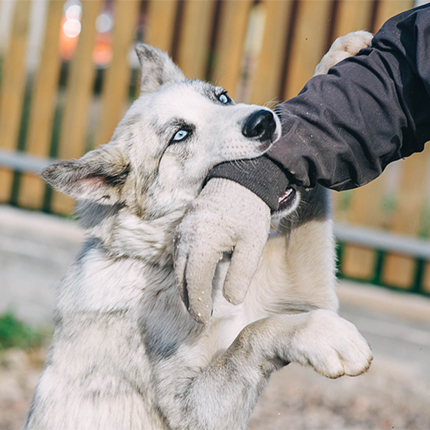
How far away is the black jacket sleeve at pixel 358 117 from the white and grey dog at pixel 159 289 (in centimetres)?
21

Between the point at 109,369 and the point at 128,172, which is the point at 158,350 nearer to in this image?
the point at 109,369

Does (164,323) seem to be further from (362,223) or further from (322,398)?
(362,223)

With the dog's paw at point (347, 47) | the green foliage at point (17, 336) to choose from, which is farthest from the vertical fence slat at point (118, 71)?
the dog's paw at point (347, 47)

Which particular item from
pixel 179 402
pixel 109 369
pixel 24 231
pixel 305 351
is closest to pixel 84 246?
pixel 109 369

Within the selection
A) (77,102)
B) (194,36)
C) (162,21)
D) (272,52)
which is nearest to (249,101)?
(272,52)

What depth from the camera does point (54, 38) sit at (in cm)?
478

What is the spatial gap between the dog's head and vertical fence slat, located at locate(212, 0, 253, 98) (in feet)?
6.55

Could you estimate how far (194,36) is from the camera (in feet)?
15.0

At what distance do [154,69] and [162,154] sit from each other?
0.71 m

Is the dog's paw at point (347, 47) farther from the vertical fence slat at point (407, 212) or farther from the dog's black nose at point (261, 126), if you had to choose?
the vertical fence slat at point (407, 212)

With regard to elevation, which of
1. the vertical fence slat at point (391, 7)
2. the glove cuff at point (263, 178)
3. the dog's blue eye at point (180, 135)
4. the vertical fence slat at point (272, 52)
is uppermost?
the vertical fence slat at point (391, 7)

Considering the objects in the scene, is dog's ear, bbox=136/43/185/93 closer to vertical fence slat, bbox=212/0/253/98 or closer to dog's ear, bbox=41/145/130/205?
dog's ear, bbox=41/145/130/205

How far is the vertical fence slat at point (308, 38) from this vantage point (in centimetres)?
425

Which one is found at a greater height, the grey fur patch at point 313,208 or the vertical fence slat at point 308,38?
the vertical fence slat at point 308,38
